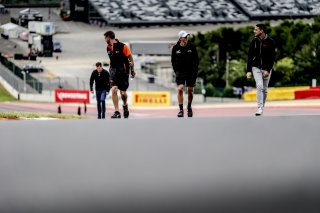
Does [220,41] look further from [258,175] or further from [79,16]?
A: [258,175]

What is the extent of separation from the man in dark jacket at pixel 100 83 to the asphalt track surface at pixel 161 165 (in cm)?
290

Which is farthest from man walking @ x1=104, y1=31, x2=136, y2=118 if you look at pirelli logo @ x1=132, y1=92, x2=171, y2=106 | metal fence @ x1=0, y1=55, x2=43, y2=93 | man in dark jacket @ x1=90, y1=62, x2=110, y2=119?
metal fence @ x1=0, y1=55, x2=43, y2=93

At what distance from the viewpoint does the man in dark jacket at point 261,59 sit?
1082cm

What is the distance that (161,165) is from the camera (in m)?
8.42

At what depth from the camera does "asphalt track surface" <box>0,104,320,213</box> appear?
815 cm

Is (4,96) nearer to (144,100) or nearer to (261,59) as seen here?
(144,100)

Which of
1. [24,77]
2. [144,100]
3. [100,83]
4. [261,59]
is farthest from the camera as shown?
[24,77]

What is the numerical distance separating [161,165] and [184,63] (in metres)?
2.98

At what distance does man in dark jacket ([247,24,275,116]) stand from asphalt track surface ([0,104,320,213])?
1919 mm

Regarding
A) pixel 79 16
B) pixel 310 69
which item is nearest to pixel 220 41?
pixel 310 69

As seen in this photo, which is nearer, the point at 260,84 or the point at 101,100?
the point at 260,84

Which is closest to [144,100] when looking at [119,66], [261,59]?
[119,66]

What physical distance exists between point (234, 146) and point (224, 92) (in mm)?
19764

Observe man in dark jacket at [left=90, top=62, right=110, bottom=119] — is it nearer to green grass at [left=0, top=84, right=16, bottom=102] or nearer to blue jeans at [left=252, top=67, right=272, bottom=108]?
blue jeans at [left=252, top=67, right=272, bottom=108]
